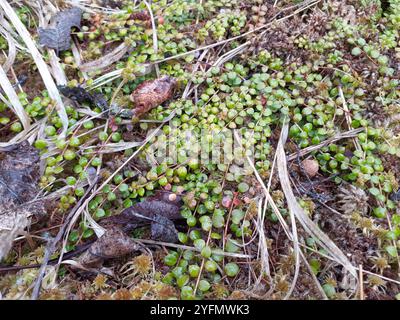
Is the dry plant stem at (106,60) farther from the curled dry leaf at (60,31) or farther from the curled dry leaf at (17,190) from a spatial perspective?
the curled dry leaf at (17,190)

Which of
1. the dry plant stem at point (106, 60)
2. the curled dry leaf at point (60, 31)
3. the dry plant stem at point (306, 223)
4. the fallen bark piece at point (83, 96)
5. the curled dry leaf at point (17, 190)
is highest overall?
the curled dry leaf at point (60, 31)

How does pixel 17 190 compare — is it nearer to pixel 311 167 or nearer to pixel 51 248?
pixel 51 248

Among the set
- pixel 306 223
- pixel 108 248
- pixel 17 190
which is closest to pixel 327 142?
pixel 306 223

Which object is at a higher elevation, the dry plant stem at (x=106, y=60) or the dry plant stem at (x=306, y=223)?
the dry plant stem at (x=106, y=60)

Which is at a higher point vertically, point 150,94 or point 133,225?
point 150,94

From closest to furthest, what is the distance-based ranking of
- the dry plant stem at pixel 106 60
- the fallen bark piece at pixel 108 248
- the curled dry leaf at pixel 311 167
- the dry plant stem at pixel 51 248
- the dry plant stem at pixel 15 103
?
the dry plant stem at pixel 51 248 → the fallen bark piece at pixel 108 248 → the curled dry leaf at pixel 311 167 → the dry plant stem at pixel 15 103 → the dry plant stem at pixel 106 60

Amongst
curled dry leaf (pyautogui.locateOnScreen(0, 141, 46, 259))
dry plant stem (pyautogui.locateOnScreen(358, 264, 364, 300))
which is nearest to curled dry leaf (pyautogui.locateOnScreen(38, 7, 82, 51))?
curled dry leaf (pyautogui.locateOnScreen(0, 141, 46, 259))

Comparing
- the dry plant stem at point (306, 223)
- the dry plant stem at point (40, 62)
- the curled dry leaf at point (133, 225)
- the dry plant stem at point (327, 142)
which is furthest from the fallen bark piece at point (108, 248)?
the dry plant stem at point (327, 142)
